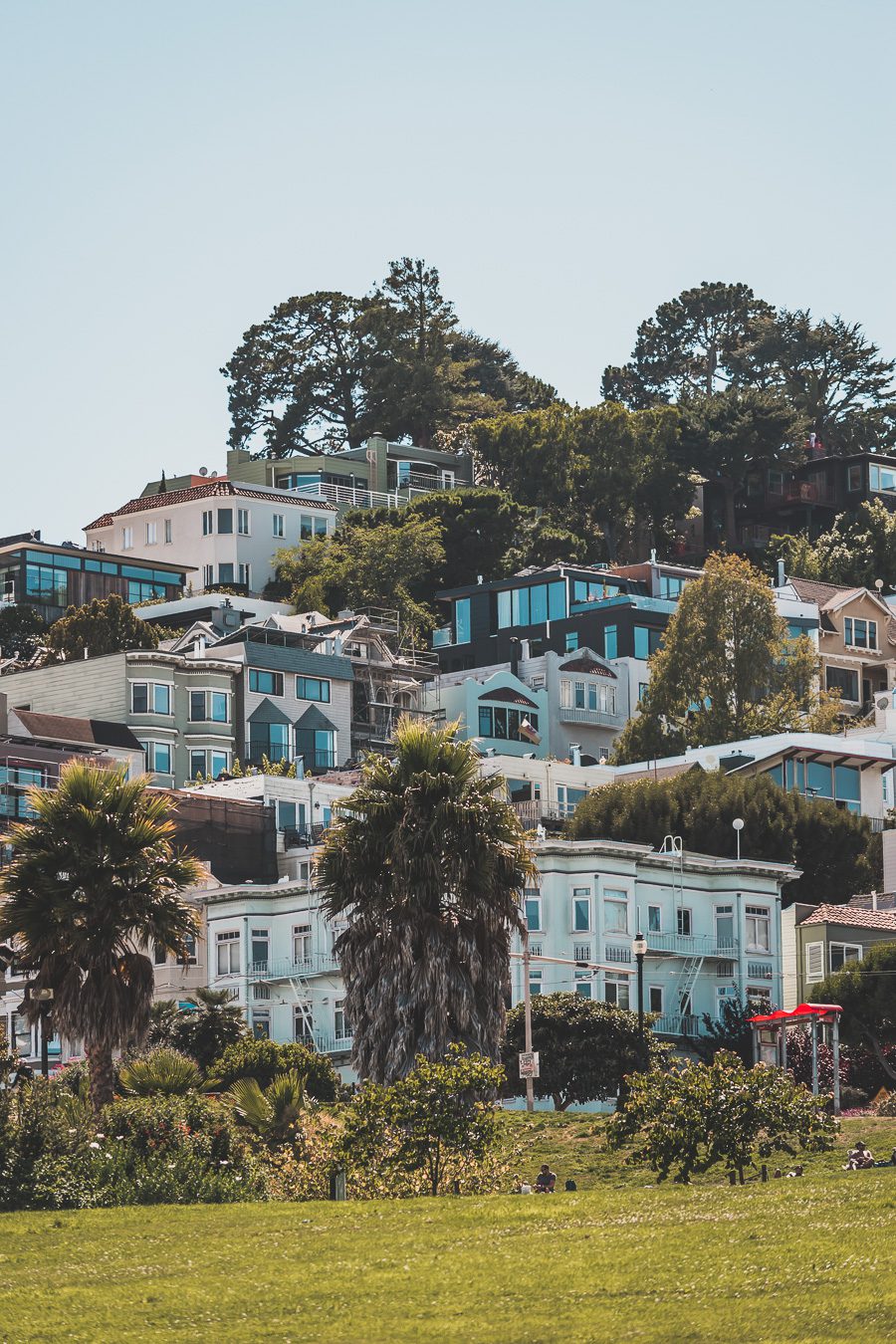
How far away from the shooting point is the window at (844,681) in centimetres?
12231

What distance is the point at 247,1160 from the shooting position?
3981cm

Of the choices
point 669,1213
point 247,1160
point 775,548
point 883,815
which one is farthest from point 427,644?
point 669,1213

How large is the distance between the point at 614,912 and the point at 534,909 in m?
2.62

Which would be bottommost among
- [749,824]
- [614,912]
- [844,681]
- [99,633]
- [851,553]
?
[614,912]

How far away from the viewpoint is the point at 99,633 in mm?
118438

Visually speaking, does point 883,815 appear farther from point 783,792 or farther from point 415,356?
point 415,356

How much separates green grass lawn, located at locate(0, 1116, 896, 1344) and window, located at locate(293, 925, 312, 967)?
42484 mm

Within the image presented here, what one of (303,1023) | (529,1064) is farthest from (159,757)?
(529,1064)

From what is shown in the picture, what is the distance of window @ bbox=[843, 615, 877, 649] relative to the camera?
12400 centimetres

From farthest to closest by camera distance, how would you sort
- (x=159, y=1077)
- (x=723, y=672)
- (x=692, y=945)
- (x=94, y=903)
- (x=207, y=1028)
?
(x=723, y=672) < (x=692, y=945) < (x=207, y=1028) < (x=159, y=1077) < (x=94, y=903)

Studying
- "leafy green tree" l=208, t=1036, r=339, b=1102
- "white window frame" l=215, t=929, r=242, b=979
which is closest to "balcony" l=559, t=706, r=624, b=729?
"white window frame" l=215, t=929, r=242, b=979

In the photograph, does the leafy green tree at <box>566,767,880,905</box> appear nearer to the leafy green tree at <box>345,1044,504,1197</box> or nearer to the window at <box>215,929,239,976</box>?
the window at <box>215,929,239,976</box>

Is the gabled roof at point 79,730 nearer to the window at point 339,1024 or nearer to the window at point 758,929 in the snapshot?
the window at point 339,1024

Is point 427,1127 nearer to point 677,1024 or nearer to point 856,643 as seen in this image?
point 677,1024
